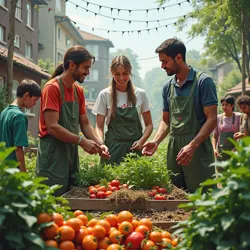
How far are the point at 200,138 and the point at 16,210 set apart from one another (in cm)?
220

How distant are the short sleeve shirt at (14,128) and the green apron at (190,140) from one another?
1355 mm

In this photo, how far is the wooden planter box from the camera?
3320mm

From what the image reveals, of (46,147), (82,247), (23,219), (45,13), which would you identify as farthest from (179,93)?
(45,13)

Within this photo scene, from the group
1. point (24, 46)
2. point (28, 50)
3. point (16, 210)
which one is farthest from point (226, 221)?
point (28, 50)

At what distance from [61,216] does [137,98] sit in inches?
105

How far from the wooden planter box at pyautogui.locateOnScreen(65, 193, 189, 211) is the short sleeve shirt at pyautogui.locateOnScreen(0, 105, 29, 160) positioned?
3.08 ft

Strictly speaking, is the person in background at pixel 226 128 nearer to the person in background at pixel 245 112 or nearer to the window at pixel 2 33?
the person in background at pixel 245 112

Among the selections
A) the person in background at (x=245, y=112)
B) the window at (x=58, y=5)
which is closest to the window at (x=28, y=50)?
the window at (x=58, y=5)

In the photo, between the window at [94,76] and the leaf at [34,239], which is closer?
the leaf at [34,239]

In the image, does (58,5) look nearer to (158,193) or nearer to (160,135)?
(160,135)

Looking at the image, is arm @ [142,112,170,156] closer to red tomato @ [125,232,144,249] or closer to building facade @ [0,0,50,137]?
red tomato @ [125,232,144,249]

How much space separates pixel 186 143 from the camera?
13.0 ft

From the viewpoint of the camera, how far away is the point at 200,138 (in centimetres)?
374

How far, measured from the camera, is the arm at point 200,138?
3.65 m
